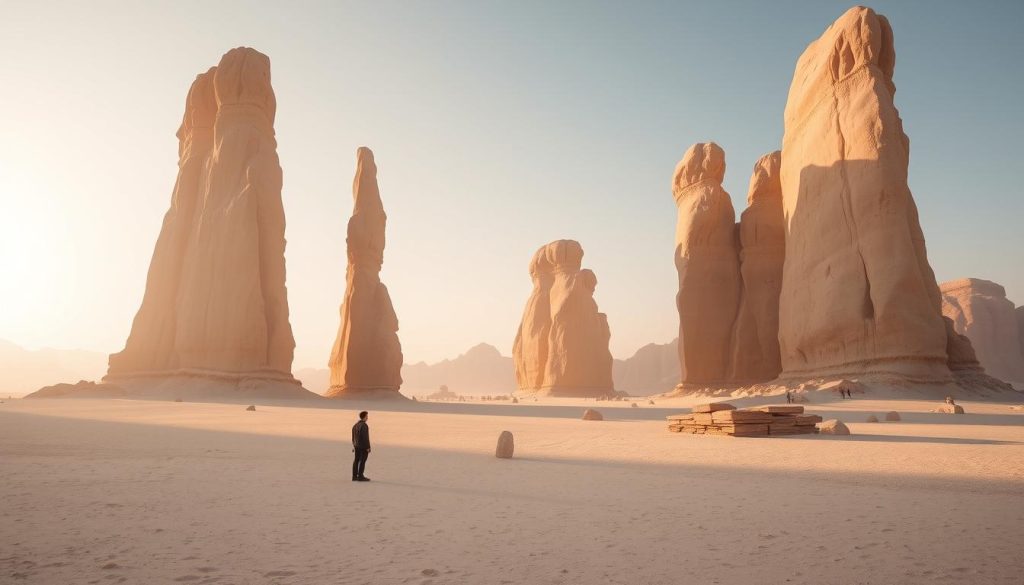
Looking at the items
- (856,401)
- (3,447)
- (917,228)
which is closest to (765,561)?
(3,447)

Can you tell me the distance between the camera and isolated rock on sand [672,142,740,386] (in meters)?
43.1

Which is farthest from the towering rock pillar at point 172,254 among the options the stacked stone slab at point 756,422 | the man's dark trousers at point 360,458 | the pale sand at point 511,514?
the stacked stone slab at point 756,422

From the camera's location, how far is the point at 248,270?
3431cm

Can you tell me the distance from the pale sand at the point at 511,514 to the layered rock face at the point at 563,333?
4679 cm

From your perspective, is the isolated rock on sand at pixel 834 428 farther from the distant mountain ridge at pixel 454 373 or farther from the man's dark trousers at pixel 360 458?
the distant mountain ridge at pixel 454 373

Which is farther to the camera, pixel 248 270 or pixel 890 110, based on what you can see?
pixel 248 270

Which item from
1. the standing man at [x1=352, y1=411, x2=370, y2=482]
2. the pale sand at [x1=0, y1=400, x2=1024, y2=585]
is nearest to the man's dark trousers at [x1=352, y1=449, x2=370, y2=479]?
the standing man at [x1=352, y1=411, x2=370, y2=482]

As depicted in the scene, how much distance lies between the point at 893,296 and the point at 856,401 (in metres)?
6.11

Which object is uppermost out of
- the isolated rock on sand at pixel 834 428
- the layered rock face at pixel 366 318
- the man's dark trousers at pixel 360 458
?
the layered rock face at pixel 366 318

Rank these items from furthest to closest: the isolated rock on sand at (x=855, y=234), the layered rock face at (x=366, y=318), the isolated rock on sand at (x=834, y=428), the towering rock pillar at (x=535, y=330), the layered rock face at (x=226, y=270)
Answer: the towering rock pillar at (x=535, y=330) < the layered rock face at (x=366, y=318) < the layered rock face at (x=226, y=270) < the isolated rock on sand at (x=855, y=234) < the isolated rock on sand at (x=834, y=428)

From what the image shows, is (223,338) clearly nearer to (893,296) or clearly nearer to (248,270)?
(248,270)

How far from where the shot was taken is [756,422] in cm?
1385

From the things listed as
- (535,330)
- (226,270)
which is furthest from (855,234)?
(535,330)

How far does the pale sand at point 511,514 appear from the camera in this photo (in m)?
3.95
